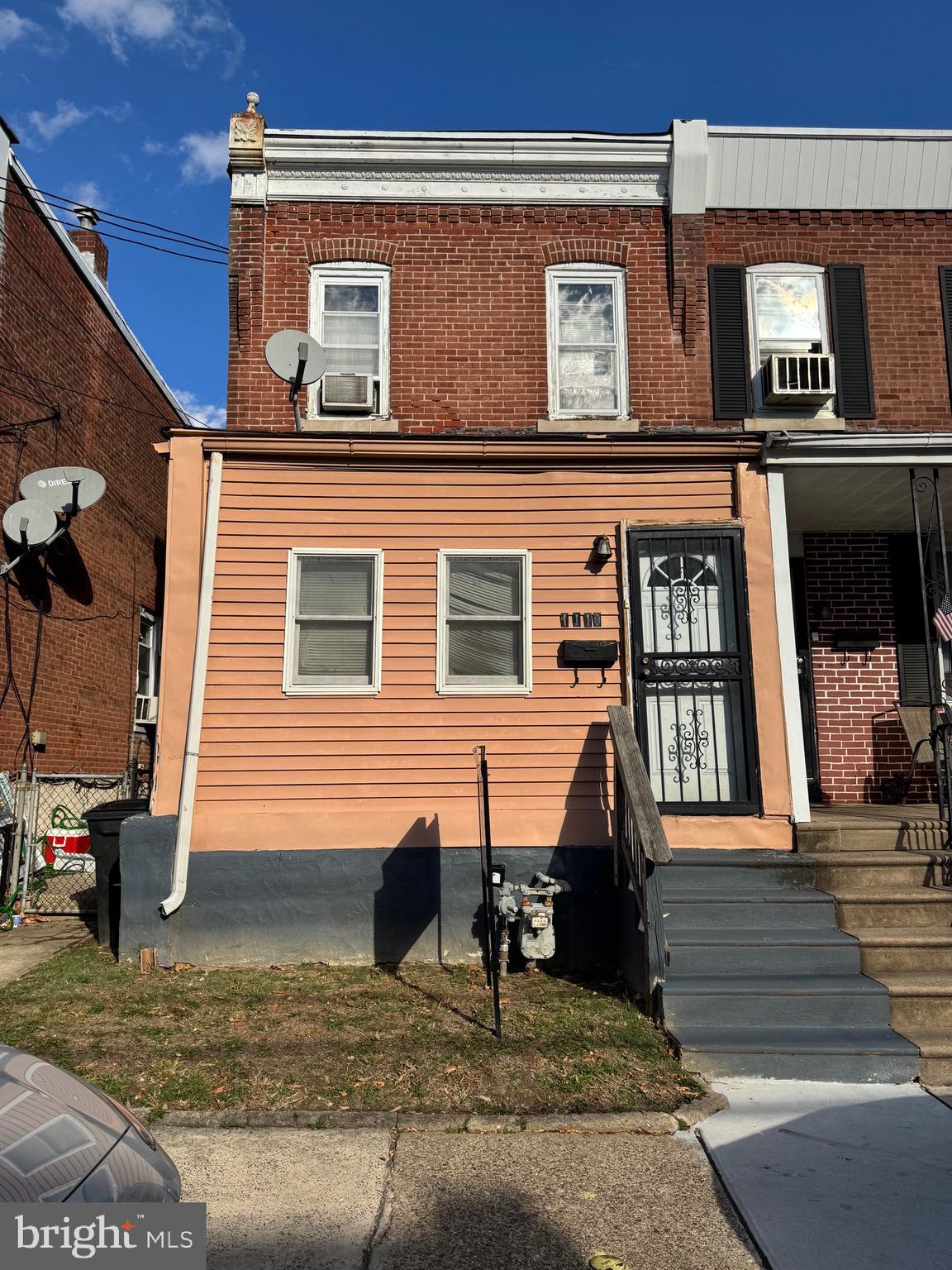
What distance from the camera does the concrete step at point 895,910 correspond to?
6.12 meters

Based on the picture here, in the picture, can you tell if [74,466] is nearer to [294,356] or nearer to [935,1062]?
[294,356]

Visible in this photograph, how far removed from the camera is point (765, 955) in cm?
577

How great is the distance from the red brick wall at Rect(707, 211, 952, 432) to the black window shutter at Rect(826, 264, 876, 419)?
0.10 m

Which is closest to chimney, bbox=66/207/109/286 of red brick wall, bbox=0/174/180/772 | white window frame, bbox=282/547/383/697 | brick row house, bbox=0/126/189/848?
brick row house, bbox=0/126/189/848

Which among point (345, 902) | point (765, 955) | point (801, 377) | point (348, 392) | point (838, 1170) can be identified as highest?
point (801, 377)

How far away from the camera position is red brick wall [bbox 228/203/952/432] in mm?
8836

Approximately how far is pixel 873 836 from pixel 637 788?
7.17 feet

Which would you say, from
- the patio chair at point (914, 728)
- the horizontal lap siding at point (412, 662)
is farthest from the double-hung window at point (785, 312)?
the patio chair at point (914, 728)

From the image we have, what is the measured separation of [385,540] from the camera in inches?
306

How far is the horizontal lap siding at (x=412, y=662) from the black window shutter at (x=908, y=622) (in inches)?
115

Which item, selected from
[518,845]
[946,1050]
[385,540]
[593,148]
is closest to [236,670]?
[385,540]

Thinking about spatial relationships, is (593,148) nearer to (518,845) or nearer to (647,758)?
(647,758)

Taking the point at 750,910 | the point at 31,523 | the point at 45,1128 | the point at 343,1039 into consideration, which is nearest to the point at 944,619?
the point at 750,910

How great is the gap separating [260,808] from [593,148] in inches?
286
